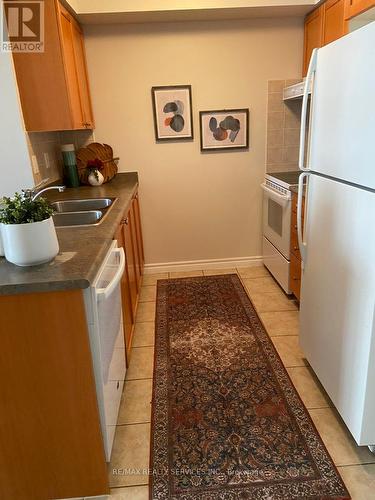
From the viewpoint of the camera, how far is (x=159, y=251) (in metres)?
3.79

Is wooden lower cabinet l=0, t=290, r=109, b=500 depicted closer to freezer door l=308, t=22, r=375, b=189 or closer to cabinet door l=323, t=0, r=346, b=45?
freezer door l=308, t=22, r=375, b=189

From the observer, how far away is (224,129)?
343 cm

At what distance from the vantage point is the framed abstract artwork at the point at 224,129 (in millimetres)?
3395

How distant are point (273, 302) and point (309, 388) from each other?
1.06 m

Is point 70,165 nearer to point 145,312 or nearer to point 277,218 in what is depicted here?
point 145,312

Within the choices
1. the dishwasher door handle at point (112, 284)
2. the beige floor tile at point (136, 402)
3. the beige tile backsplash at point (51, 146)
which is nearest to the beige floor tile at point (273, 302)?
the beige floor tile at point (136, 402)

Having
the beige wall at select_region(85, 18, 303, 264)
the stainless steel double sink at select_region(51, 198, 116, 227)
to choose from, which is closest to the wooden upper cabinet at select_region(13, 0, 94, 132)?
the stainless steel double sink at select_region(51, 198, 116, 227)

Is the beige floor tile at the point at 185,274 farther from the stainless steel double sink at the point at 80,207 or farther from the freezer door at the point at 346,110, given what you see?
the freezer door at the point at 346,110

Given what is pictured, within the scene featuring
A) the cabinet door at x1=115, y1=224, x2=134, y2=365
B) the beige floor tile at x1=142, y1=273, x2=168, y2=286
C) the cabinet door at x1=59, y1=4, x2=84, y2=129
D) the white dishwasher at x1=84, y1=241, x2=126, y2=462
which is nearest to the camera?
the white dishwasher at x1=84, y1=241, x2=126, y2=462

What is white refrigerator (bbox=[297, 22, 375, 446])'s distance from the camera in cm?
139

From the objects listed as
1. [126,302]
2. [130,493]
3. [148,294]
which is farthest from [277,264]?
[130,493]

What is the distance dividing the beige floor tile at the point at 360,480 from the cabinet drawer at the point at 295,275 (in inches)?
57.2

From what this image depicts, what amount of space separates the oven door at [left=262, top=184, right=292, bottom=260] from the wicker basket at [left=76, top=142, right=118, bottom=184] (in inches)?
57.6

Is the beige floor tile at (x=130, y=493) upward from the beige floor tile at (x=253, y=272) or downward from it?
downward
